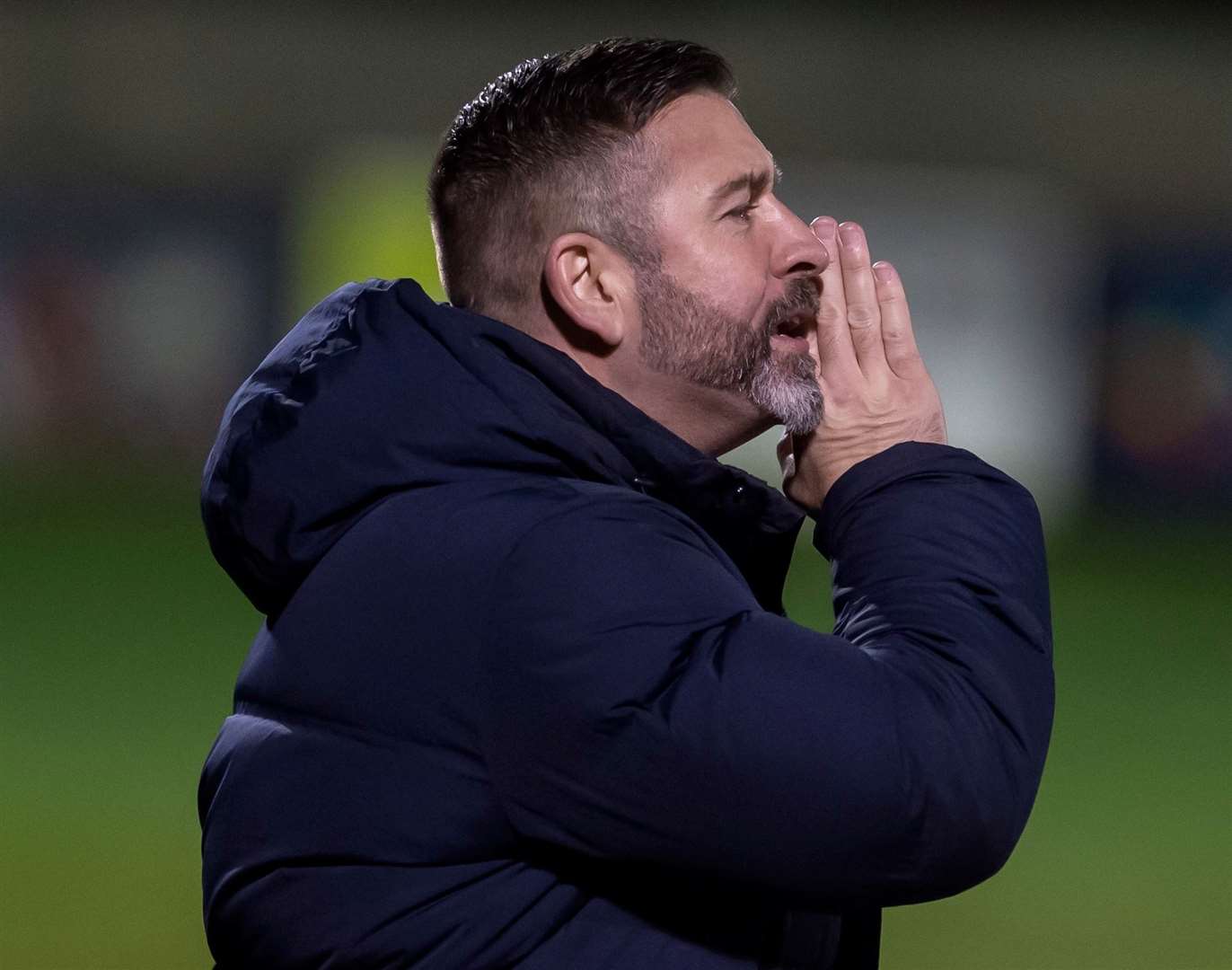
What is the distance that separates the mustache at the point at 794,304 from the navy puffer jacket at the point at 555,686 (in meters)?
0.22

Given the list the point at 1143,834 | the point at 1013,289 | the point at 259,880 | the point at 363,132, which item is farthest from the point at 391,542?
the point at 363,132

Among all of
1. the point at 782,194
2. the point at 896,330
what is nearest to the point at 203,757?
the point at 896,330

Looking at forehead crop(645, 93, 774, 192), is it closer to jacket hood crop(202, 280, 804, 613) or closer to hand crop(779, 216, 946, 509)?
hand crop(779, 216, 946, 509)

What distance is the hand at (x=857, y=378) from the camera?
138cm

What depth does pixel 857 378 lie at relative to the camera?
1.43m

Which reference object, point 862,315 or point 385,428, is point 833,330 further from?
point 385,428

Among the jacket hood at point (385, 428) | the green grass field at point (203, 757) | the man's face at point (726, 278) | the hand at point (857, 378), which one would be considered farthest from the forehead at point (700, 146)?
the green grass field at point (203, 757)

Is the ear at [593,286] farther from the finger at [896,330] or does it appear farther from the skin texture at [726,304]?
the finger at [896,330]

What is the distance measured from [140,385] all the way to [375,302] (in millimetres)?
11616

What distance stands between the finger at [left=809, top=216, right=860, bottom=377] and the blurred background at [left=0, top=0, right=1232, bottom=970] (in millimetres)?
6988

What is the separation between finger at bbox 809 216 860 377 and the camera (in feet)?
4.78

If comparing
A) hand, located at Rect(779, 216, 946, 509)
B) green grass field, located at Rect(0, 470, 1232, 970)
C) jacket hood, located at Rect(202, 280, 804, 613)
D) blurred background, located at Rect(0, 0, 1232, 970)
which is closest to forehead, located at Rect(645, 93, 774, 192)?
hand, located at Rect(779, 216, 946, 509)

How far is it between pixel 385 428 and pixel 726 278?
A: 15.8 inches

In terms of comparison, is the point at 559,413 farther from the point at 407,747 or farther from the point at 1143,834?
the point at 1143,834
